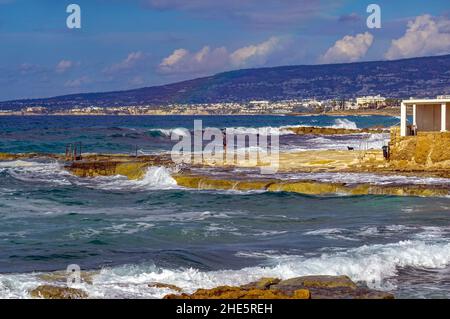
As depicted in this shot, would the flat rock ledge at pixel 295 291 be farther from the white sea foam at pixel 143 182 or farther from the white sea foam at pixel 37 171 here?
the white sea foam at pixel 37 171

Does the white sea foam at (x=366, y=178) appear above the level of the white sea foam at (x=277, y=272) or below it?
above

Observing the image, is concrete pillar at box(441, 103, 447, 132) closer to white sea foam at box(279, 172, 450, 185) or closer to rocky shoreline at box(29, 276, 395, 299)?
white sea foam at box(279, 172, 450, 185)

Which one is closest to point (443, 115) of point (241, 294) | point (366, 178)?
point (366, 178)

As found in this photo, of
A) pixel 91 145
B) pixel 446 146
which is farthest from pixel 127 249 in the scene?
pixel 91 145

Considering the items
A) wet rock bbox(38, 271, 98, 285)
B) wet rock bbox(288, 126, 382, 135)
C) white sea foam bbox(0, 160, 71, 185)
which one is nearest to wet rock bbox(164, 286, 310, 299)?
wet rock bbox(38, 271, 98, 285)

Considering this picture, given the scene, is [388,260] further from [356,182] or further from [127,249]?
[356,182]

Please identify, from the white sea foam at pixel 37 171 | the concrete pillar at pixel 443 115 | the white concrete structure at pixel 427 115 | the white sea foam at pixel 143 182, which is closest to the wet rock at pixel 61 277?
the white sea foam at pixel 143 182
